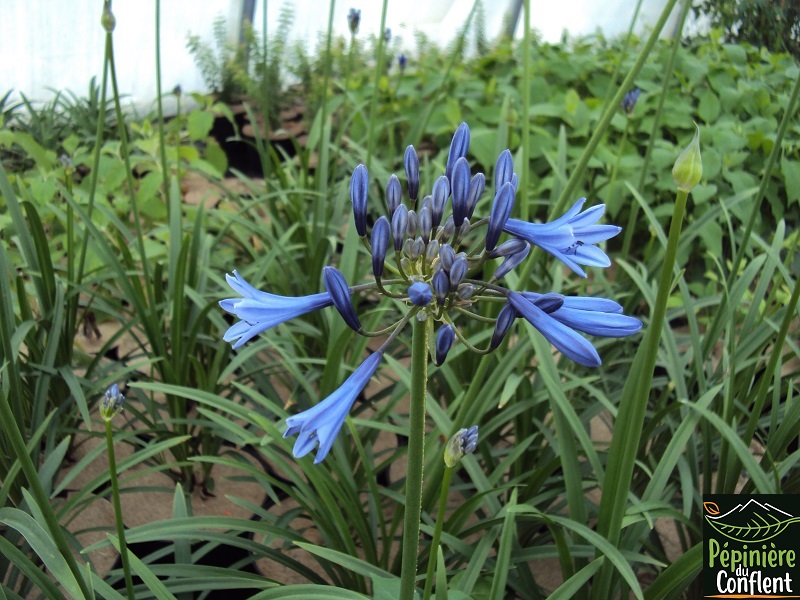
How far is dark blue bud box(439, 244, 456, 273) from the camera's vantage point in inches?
34.3

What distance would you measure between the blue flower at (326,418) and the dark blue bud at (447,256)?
0.14 meters

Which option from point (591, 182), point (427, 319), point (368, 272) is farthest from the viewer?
point (591, 182)

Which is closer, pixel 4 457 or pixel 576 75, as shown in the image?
pixel 4 457

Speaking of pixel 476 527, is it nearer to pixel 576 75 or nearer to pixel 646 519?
pixel 646 519

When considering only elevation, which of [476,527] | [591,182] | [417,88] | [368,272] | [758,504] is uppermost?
[417,88]

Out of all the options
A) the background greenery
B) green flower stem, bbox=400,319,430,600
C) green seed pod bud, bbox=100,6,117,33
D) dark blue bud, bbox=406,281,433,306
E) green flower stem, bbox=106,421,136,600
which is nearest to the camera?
dark blue bud, bbox=406,281,433,306

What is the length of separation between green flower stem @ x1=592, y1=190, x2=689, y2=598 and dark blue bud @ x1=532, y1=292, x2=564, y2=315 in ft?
0.39

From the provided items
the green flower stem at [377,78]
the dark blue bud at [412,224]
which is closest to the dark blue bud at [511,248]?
the dark blue bud at [412,224]

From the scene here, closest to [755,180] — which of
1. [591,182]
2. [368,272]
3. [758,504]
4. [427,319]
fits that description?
[591,182]

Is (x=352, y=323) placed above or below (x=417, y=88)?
below

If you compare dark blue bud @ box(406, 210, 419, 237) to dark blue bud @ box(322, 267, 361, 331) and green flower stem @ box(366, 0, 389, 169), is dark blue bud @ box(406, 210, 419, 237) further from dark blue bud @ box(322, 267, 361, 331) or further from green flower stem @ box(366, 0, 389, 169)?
green flower stem @ box(366, 0, 389, 169)

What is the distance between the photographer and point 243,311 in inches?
36.5

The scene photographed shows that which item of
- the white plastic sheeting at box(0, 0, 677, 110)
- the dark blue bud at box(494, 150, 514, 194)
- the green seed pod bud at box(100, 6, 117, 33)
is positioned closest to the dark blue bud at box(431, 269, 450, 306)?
the dark blue bud at box(494, 150, 514, 194)

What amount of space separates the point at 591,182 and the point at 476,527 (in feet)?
8.51
